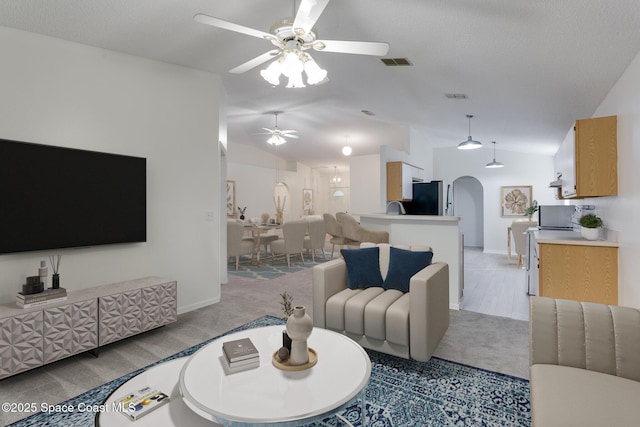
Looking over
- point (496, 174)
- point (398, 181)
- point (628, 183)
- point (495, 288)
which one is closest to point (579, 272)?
point (628, 183)

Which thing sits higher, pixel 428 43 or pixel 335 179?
pixel 428 43

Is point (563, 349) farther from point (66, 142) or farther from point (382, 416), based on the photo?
point (66, 142)

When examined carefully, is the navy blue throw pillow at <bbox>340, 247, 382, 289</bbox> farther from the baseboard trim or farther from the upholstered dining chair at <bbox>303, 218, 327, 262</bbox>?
the upholstered dining chair at <bbox>303, 218, 327, 262</bbox>

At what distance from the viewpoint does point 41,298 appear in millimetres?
2527

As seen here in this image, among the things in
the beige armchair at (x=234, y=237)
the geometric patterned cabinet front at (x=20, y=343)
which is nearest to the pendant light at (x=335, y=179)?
the beige armchair at (x=234, y=237)

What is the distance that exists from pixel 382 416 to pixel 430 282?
95 centimetres

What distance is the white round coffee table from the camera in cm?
133

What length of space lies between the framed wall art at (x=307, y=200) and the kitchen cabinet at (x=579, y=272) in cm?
871

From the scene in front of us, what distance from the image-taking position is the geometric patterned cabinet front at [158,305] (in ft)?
9.96

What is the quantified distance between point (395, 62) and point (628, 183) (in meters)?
2.31

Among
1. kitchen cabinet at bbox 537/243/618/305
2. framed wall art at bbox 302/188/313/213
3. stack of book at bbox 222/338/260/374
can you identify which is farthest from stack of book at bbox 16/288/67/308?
framed wall art at bbox 302/188/313/213

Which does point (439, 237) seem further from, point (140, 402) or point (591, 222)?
point (140, 402)

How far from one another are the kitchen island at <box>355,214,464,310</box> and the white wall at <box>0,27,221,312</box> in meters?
2.44

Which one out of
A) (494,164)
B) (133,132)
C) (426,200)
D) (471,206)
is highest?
(494,164)
